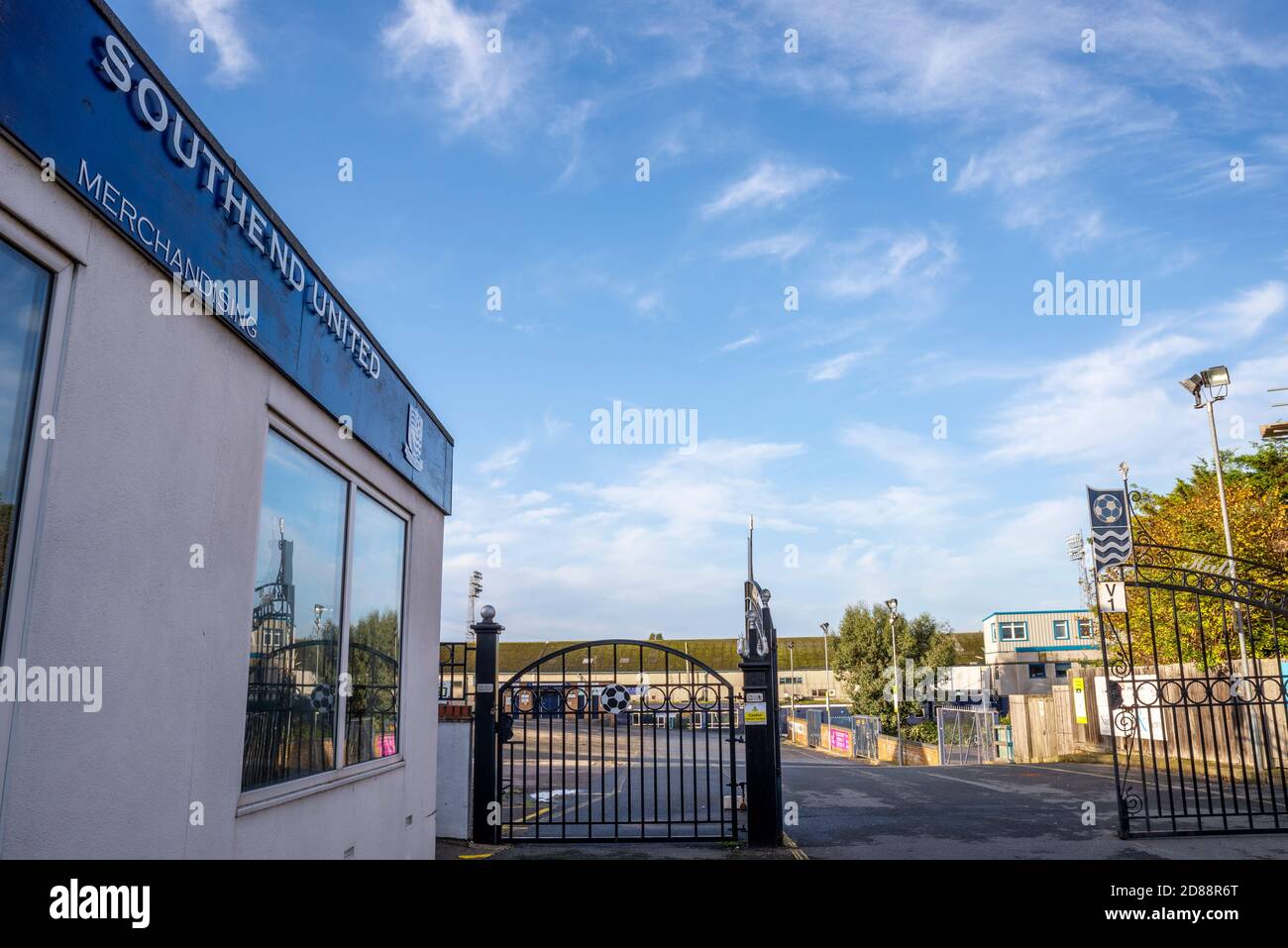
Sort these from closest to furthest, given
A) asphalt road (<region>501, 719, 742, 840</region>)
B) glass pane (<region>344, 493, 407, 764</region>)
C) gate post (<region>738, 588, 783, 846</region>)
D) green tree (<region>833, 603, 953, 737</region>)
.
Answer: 1. glass pane (<region>344, 493, 407, 764</region>)
2. asphalt road (<region>501, 719, 742, 840</region>)
3. gate post (<region>738, 588, 783, 846</region>)
4. green tree (<region>833, 603, 953, 737</region>)

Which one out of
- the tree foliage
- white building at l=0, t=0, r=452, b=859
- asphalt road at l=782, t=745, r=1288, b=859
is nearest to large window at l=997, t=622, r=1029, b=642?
the tree foliage

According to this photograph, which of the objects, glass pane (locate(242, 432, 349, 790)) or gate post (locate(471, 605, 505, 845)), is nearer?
glass pane (locate(242, 432, 349, 790))

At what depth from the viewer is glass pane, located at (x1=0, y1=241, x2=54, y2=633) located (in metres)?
3.23

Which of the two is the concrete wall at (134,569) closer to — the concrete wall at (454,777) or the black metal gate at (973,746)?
the concrete wall at (454,777)

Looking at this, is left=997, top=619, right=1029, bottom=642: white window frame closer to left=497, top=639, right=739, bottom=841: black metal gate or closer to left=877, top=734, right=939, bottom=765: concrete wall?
left=877, top=734, right=939, bottom=765: concrete wall

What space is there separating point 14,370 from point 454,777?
9036mm

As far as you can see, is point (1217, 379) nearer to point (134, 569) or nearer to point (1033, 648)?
point (134, 569)

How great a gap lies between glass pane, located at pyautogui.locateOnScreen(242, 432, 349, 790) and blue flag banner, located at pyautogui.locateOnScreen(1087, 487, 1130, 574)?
8588mm

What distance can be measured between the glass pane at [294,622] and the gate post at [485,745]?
4.10 metres

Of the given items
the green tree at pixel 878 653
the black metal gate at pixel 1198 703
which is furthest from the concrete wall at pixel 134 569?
the green tree at pixel 878 653

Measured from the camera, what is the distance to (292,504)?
19.2 ft

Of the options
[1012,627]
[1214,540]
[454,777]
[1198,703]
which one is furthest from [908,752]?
[1012,627]

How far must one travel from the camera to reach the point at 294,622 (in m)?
5.86
